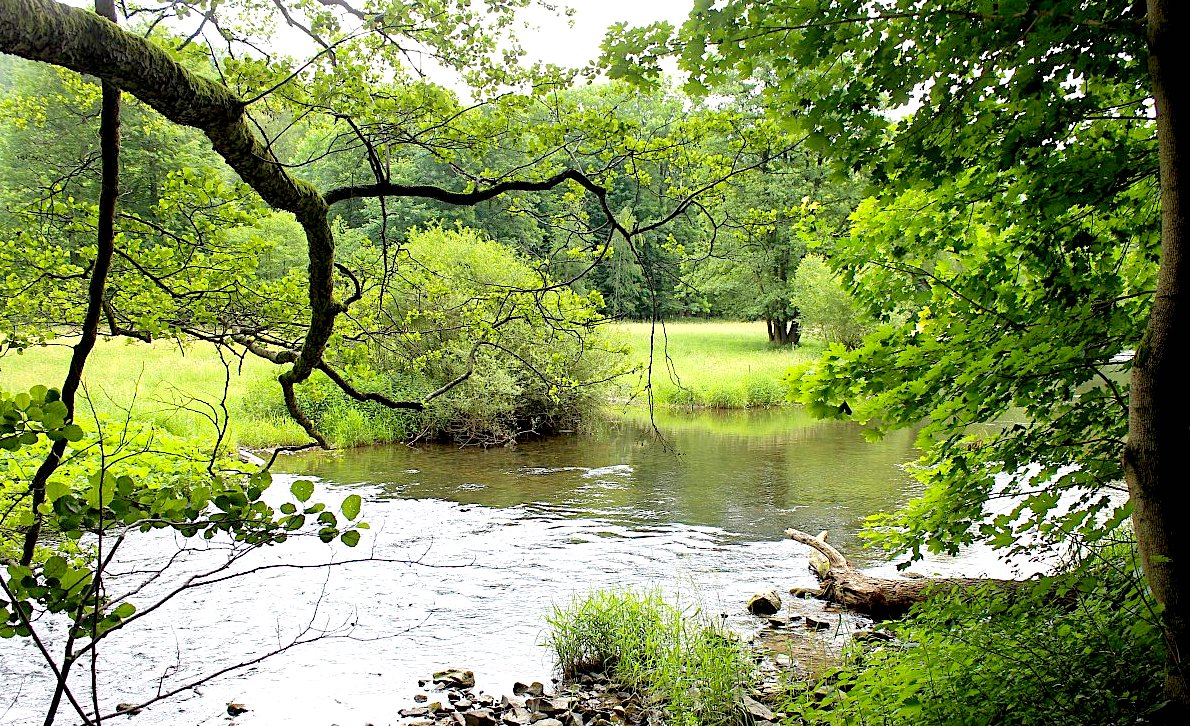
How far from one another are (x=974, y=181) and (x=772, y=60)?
3.64 feet

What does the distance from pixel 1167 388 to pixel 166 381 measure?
14.5m

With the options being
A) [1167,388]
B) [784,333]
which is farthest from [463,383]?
[784,333]

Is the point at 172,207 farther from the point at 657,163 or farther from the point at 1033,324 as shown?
the point at 1033,324

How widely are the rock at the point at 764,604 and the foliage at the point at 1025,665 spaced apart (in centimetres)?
355

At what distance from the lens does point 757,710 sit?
5203 millimetres

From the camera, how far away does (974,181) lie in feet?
11.1

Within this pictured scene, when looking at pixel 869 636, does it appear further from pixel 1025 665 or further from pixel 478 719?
pixel 1025 665

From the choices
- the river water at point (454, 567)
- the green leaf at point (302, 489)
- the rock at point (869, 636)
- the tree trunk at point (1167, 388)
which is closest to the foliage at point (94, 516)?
the green leaf at point (302, 489)

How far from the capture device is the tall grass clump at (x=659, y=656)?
5.28 metres

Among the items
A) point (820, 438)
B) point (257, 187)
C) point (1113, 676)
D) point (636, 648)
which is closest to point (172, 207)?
point (257, 187)

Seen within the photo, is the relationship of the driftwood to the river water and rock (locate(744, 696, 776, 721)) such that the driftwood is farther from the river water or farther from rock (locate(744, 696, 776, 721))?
rock (locate(744, 696, 776, 721))

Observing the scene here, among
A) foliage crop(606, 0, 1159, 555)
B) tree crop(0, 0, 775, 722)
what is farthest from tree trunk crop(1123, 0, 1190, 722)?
tree crop(0, 0, 775, 722)

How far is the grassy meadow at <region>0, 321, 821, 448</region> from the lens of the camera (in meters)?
14.9

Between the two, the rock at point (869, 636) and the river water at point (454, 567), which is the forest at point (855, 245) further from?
the rock at point (869, 636)
